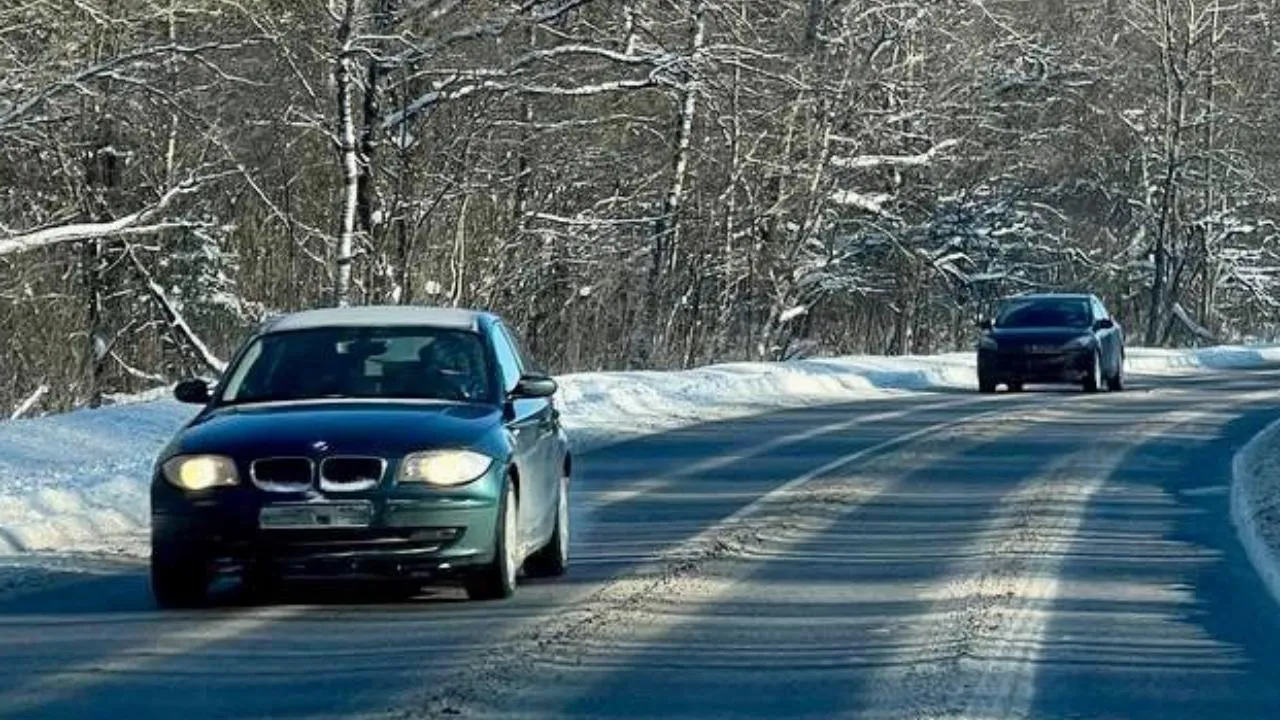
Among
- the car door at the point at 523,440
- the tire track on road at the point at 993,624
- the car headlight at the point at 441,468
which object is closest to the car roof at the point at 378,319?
the car door at the point at 523,440

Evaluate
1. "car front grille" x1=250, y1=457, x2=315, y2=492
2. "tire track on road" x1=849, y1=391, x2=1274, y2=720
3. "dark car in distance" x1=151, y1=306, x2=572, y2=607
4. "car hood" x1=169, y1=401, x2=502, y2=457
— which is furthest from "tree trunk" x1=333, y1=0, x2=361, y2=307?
"car front grille" x1=250, y1=457, x2=315, y2=492

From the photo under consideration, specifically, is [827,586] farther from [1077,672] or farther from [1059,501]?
[1059,501]

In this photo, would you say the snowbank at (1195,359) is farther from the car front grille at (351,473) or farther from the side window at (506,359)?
the car front grille at (351,473)

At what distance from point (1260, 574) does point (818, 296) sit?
40.5m

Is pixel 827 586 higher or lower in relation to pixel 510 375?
lower

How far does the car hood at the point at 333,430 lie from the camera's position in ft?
37.7

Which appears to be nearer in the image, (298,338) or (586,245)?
(298,338)

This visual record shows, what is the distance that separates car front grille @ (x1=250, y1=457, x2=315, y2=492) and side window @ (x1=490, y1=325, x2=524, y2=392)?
1.56 m

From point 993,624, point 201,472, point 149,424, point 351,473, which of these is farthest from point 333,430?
point 149,424

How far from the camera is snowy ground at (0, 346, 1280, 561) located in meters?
15.2

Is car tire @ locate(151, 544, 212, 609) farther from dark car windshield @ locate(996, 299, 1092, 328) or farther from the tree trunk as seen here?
dark car windshield @ locate(996, 299, 1092, 328)

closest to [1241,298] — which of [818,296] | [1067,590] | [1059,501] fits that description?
[818,296]

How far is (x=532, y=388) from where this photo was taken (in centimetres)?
1281

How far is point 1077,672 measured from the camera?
10.1 metres
